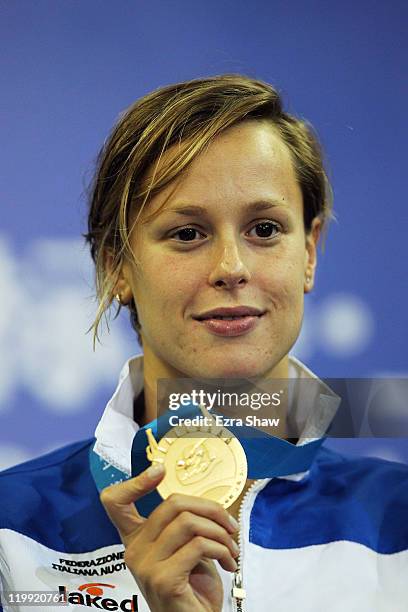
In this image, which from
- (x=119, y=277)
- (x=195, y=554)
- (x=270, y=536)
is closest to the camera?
(x=195, y=554)

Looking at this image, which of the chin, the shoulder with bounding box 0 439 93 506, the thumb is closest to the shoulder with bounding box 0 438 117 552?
the shoulder with bounding box 0 439 93 506

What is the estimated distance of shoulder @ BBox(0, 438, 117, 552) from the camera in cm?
146

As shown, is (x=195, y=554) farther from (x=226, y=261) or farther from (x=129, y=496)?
(x=226, y=261)

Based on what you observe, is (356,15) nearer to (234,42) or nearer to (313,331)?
(234,42)

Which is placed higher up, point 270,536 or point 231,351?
point 231,351

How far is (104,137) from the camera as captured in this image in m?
1.60

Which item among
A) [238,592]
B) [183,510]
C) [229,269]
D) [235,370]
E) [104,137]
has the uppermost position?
[104,137]

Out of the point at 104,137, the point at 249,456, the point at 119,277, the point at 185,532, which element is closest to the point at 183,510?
the point at 185,532

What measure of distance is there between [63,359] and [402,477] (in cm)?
66

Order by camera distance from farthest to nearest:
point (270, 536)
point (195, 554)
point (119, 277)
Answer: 1. point (119, 277)
2. point (270, 536)
3. point (195, 554)

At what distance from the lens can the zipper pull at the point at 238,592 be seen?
1.35 meters

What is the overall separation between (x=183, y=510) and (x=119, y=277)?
19.7 inches

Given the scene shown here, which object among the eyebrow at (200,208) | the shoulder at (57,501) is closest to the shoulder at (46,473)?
the shoulder at (57,501)

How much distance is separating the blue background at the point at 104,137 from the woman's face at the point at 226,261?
151 millimetres
